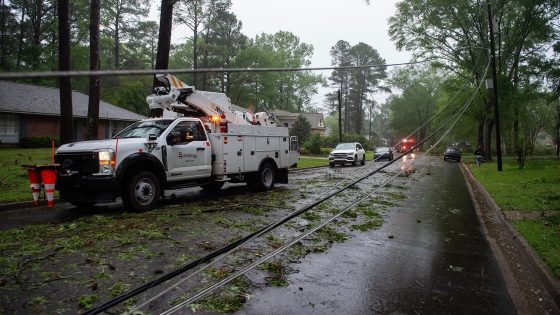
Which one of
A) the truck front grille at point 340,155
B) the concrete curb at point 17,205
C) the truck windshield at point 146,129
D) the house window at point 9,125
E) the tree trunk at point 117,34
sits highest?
the tree trunk at point 117,34

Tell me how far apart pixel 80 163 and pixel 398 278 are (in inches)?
271

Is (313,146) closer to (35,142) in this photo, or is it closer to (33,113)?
(35,142)

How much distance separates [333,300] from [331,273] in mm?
932

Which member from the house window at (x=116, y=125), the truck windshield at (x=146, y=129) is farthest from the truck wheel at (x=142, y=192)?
the house window at (x=116, y=125)

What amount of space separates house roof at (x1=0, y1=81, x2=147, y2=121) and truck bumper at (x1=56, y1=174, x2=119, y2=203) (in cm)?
2337

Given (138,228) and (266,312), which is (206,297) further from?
(138,228)

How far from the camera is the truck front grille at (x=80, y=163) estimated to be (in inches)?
328

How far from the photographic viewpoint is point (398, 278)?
5.28 meters

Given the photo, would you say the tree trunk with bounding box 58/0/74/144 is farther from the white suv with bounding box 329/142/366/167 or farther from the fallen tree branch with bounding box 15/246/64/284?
the white suv with bounding box 329/142/366/167

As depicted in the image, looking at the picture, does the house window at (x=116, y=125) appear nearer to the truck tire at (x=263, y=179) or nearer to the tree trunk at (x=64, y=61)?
the tree trunk at (x=64, y=61)

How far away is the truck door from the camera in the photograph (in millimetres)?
9797

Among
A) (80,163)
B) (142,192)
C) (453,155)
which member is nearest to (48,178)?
(80,163)

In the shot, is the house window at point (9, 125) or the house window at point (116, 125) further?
the house window at point (116, 125)

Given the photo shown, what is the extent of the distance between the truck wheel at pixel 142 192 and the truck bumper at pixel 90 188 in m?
0.29
